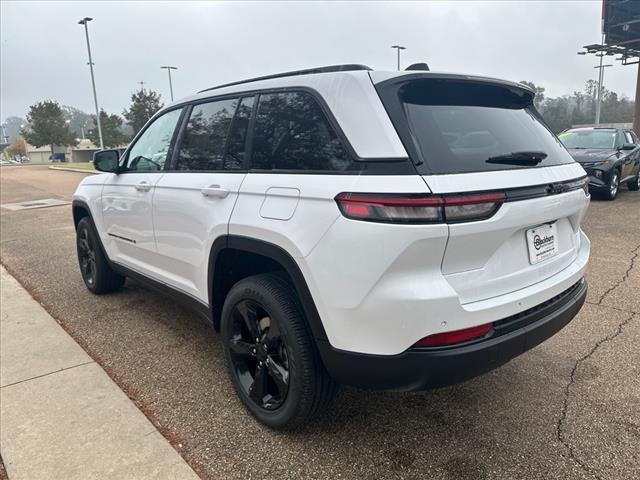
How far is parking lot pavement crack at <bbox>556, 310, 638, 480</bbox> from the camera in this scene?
2.27 meters

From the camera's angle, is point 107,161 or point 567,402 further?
point 107,161

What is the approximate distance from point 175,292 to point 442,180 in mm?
2203

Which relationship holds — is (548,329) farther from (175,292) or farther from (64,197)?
(64,197)

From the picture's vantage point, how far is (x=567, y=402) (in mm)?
2775

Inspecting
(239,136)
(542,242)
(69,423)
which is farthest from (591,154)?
(69,423)

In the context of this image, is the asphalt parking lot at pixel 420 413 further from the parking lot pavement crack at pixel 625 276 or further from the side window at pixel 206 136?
the side window at pixel 206 136

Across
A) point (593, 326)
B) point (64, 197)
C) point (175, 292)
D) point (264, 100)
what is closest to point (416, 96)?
point (264, 100)

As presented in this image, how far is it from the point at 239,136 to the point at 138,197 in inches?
51.1

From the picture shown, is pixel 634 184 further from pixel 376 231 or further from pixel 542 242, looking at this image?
pixel 376 231

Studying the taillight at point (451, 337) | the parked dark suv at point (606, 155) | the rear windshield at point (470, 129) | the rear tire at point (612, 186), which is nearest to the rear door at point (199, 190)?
the rear windshield at point (470, 129)

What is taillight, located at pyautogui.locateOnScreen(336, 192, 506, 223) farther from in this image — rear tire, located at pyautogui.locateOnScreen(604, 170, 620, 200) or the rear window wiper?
rear tire, located at pyautogui.locateOnScreen(604, 170, 620, 200)

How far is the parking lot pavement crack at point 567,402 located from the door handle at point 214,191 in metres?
2.19

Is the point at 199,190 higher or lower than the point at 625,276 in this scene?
higher

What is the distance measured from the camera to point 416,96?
2135mm
